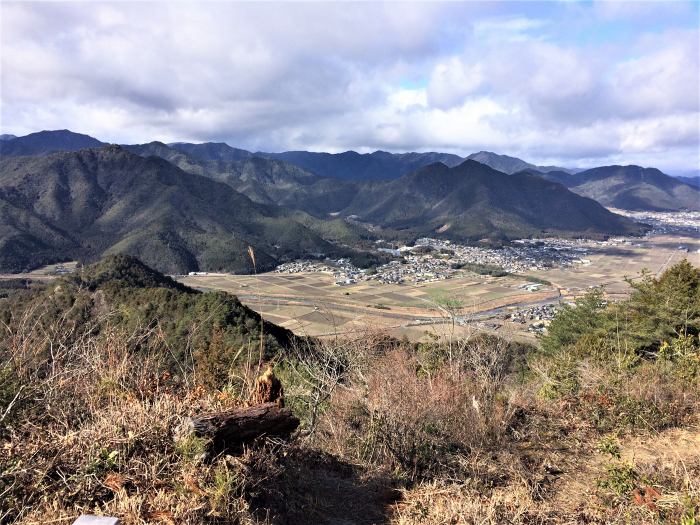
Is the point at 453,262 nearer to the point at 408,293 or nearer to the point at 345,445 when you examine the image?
the point at 408,293

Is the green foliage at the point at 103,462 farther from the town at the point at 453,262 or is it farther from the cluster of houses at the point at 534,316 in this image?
the town at the point at 453,262

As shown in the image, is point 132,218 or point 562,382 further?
point 132,218

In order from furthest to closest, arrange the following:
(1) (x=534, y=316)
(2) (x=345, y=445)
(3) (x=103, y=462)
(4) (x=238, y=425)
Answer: (1) (x=534, y=316) → (2) (x=345, y=445) → (4) (x=238, y=425) → (3) (x=103, y=462)

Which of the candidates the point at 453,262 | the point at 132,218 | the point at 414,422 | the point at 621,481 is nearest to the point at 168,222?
the point at 132,218

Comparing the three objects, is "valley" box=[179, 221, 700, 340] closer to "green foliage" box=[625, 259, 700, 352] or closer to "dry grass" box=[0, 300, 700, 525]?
"green foliage" box=[625, 259, 700, 352]

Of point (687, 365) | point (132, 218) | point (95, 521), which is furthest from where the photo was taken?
point (132, 218)

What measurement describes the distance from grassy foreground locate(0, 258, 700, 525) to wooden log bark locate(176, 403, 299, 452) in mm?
123

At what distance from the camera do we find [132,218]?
137625mm

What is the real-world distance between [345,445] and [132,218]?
151 meters

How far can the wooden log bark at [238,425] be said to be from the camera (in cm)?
360

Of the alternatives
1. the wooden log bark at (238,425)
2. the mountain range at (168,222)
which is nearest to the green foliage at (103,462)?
the wooden log bark at (238,425)

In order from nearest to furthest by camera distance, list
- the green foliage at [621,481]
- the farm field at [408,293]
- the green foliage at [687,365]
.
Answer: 1. the green foliage at [621,481]
2. the green foliage at [687,365]
3. the farm field at [408,293]

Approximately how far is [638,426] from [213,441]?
6735mm

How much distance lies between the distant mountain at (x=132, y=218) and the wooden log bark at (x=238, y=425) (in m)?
91.6
